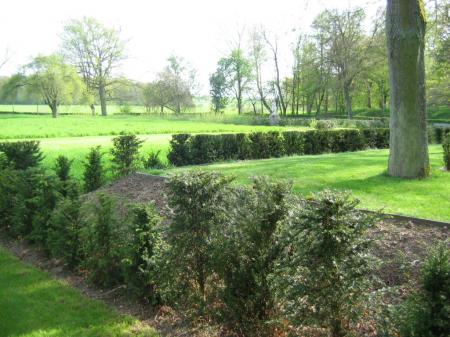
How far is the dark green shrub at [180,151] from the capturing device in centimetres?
1394

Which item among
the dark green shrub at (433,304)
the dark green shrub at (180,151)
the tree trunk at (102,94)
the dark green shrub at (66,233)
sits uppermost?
the tree trunk at (102,94)

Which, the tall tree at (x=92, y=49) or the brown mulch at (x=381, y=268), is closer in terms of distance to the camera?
the brown mulch at (x=381, y=268)

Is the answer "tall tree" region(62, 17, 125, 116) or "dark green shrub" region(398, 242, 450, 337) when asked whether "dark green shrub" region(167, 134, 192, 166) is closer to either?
"dark green shrub" region(398, 242, 450, 337)

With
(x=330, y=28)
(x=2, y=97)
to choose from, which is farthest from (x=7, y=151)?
(x=2, y=97)

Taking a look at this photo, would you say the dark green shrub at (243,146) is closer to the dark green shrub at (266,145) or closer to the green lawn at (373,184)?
the dark green shrub at (266,145)

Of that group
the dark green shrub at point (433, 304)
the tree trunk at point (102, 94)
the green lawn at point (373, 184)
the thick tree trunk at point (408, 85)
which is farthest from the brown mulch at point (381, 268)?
the tree trunk at point (102, 94)

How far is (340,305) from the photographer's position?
3.22 m

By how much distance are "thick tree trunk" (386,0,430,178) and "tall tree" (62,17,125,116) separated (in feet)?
176

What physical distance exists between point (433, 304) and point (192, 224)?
2585mm

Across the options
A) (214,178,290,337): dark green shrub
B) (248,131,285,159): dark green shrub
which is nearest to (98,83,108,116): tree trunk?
(248,131,285,159): dark green shrub

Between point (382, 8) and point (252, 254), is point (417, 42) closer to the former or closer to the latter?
point (382, 8)

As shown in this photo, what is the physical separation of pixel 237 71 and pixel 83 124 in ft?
142

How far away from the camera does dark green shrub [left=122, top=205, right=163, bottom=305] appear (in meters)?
4.87

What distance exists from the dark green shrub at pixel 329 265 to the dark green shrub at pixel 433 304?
53 centimetres
